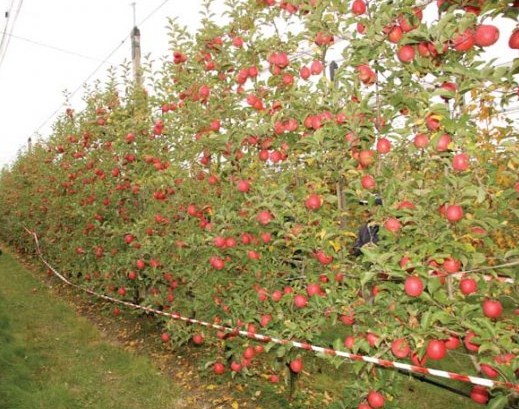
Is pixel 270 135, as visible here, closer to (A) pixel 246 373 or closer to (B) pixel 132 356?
(A) pixel 246 373

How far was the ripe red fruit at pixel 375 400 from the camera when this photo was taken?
285 cm

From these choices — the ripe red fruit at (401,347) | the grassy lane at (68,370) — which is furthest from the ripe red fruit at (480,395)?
the grassy lane at (68,370)

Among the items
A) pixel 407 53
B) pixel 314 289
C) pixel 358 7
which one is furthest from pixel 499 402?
pixel 358 7

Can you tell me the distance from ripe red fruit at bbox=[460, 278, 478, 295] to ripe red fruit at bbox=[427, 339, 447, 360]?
301 mm

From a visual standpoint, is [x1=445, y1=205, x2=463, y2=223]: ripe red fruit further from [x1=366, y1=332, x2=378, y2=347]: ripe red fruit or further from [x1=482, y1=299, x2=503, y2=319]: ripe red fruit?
[x1=366, y1=332, x2=378, y2=347]: ripe red fruit

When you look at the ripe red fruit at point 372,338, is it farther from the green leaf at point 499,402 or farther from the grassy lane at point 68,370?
the grassy lane at point 68,370

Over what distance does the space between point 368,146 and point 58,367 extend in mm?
5066

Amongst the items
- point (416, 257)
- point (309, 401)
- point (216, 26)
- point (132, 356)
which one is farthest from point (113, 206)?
point (416, 257)

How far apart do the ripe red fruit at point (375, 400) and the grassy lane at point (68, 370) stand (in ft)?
8.88

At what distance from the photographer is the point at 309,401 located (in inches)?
196

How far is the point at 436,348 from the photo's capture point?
7.57 feet

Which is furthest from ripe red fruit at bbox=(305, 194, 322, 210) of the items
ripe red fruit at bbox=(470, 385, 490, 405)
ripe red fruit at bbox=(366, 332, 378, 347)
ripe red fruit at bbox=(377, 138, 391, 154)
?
ripe red fruit at bbox=(470, 385, 490, 405)

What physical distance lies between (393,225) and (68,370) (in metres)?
5.01

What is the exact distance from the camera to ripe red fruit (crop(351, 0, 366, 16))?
2.93m
